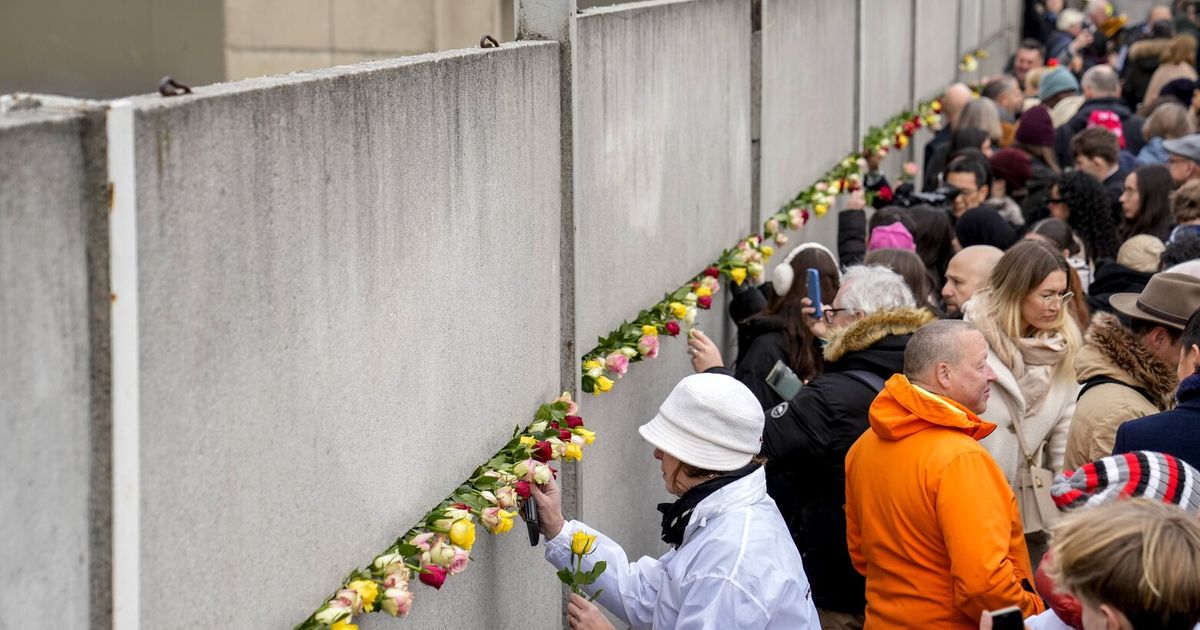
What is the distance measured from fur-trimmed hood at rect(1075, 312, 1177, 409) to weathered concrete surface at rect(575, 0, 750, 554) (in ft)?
5.28

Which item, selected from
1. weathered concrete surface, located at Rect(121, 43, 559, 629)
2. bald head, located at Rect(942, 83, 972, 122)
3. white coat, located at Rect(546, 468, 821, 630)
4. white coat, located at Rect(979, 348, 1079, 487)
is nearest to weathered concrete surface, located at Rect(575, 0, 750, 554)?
weathered concrete surface, located at Rect(121, 43, 559, 629)

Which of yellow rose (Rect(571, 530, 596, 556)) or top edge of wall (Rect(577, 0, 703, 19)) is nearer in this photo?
yellow rose (Rect(571, 530, 596, 556))

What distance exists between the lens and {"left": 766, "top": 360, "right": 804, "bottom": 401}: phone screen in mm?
5348

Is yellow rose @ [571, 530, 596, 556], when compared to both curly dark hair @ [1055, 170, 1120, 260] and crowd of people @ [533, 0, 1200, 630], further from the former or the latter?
curly dark hair @ [1055, 170, 1120, 260]

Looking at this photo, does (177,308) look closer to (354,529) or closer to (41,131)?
(41,131)

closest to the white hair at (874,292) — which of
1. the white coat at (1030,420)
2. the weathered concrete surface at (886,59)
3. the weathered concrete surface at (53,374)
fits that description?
the white coat at (1030,420)

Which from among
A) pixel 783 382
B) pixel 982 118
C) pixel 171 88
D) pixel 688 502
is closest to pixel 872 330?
pixel 783 382

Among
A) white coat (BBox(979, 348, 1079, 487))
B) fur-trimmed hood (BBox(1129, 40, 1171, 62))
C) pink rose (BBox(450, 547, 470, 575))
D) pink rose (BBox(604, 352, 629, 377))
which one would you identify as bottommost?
white coat (BBox(979, 348, 1079, 487))

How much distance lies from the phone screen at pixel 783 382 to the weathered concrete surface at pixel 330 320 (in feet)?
3.84

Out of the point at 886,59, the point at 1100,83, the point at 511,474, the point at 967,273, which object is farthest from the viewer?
the point at 1100,83

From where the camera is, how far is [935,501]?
4.11 m

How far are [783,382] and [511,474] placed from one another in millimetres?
1581

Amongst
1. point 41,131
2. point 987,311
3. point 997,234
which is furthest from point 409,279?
Result: point 997,234

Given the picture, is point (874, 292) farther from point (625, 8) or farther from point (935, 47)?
point (935, 47)
